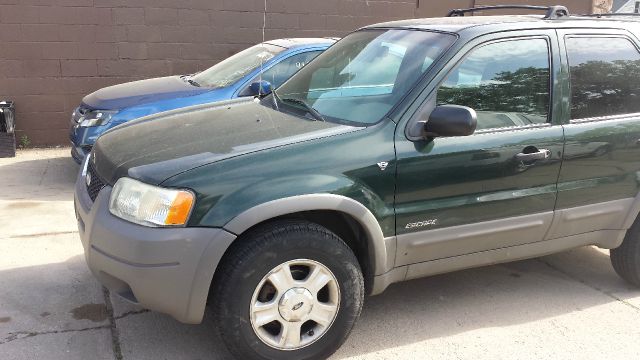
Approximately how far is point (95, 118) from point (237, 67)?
62.7 inches

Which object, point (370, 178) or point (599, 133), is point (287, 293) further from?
point (599, 133)

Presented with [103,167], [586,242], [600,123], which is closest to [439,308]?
[586,242]

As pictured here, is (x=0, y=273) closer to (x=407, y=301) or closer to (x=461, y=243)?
(x=407, y=301)

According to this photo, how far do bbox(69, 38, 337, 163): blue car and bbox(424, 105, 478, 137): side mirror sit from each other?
2.82 meters

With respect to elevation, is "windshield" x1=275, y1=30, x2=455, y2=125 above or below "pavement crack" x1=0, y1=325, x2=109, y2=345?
above

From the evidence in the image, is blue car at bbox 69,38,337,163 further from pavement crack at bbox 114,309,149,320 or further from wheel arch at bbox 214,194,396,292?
wheel arch at bbox 214,194,396,292

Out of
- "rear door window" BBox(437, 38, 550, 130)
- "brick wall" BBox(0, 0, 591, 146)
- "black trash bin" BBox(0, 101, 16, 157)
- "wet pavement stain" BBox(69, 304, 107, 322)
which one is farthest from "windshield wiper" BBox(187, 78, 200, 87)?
"rear door window" BBox(437, 38, 550, 130)

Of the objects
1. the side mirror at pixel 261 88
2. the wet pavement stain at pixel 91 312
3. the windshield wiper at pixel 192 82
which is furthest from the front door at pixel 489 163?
the windshield wiper at pixel 192 82

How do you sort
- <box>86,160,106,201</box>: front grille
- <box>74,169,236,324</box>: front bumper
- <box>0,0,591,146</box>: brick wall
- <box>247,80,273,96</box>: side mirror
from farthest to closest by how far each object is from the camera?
1. <box>0,0,591,146</box>: brick wall
2. <box>247,80,273,96</box>: side mirror
3. <box>86,160,106,201</box>: front grille
4. <box>74,169,236,324</box>: front bumper

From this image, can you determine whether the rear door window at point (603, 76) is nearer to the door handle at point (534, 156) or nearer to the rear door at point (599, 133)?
the rear door at point (599, 133)

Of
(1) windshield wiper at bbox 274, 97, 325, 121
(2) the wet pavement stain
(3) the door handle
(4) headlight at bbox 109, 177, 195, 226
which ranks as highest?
(1) windshield wiper at bbox 274, 97, 325, 121

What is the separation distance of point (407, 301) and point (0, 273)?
274cm

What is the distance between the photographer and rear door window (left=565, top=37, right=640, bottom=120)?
3.73m

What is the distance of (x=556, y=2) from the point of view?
11312 mm
